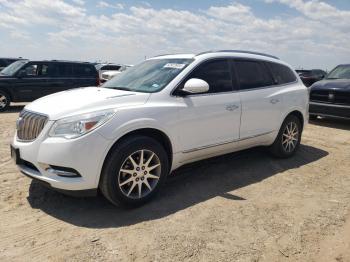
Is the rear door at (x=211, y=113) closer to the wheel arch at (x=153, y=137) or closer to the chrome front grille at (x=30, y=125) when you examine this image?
the wheel arch at (x=153, y=137)

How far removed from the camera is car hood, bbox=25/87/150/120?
3.88 m

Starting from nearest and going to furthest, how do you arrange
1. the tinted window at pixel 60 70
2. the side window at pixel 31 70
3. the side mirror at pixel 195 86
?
the side mirror at pixel 195 86, the side window at pixel 31 70, the tinted window at pixel 60 70

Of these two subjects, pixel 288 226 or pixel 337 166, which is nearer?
pixel 288 226

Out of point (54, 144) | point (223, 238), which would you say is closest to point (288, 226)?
point (223, 238)

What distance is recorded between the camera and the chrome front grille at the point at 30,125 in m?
3.90

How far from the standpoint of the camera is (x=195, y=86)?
174 inches

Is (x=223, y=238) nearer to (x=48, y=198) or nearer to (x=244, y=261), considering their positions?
(x=244, y=261)

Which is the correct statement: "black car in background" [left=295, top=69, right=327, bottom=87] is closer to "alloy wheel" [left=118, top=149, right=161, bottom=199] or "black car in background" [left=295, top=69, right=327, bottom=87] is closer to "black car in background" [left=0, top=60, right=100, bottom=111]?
"black car in background" [left=0, top=60, right=100, bottom=111]

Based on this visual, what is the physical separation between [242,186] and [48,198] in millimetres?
2477

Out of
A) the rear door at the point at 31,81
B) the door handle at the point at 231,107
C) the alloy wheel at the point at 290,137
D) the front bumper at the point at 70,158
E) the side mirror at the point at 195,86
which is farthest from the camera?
the rear door at the point at 31,81

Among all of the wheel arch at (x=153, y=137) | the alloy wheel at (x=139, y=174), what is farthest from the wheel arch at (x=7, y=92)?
the alloy wheel at (x=139, y=174)

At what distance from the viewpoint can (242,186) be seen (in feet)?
16.3

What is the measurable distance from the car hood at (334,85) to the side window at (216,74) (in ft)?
18.9

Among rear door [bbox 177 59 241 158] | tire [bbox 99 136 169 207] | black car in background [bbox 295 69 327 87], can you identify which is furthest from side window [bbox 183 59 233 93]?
black car in background [bbox 295 69 327 87]
